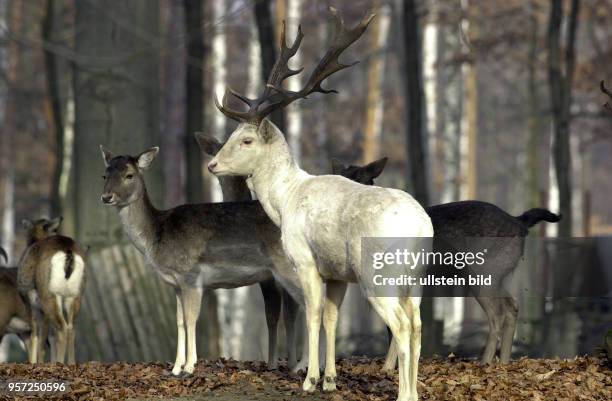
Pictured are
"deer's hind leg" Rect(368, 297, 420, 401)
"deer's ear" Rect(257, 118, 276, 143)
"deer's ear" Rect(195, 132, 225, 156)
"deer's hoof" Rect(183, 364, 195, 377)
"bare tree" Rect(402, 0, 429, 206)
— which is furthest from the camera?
"bare tree" Rect(402, 0, 429, 206)

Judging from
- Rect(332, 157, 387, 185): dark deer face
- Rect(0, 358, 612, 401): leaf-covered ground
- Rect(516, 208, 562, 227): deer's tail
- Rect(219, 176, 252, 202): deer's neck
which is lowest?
Rect(0, 358, 612, 401): leaf-covered ground

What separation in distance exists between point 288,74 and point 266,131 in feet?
2.94

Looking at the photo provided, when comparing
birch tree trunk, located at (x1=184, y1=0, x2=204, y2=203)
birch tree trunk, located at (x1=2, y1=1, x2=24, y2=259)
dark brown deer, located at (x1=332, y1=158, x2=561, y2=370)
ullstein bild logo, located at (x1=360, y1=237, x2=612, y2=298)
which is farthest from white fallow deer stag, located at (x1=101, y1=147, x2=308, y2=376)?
birch tree trunk, located at (x1=2, y1=1, x2=24, y2=259)

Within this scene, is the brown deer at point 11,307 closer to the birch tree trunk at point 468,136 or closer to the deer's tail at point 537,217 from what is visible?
the deer's tail at point 537,217

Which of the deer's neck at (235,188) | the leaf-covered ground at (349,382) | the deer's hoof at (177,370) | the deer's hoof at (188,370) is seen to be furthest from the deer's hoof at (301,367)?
the deer's neck at (235,188)

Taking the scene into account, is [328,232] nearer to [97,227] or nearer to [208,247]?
[208,247]

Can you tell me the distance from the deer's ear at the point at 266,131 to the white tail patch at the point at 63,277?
343 centimetres

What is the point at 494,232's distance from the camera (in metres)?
11.7

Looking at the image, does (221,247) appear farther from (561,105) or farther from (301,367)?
(561,105)

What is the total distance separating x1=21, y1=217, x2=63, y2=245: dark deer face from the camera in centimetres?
1405

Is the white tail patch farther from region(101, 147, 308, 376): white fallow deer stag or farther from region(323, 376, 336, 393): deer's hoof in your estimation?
region(323, 376, 336, 393): deer's hoof

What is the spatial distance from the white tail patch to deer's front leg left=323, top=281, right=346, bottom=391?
3.84 m

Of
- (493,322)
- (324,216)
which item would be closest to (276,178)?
(324,216)

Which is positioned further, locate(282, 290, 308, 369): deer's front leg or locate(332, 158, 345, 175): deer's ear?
locate(332, 158, 345, 175): deer's ear
